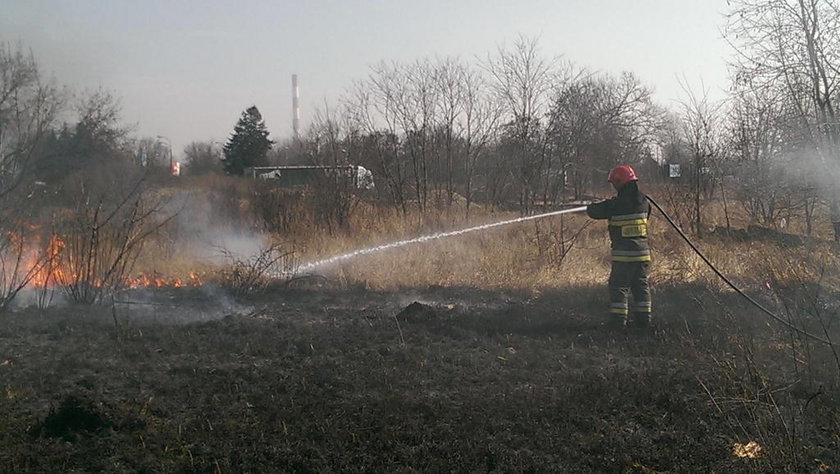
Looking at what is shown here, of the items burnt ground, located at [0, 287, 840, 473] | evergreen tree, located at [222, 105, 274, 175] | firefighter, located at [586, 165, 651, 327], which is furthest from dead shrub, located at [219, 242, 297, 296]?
→ evergreen tree, located at [222, 105, 274, 175]

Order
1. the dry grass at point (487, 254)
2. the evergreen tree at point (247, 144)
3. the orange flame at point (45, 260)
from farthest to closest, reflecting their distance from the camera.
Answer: the evergreen tree at point (247, 144) < the dry grass at point (487, 254) < the orange flame at point (45, 260)

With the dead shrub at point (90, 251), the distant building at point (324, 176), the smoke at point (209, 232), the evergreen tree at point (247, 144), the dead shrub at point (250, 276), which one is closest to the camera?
the dead shrub at point (90, 251)

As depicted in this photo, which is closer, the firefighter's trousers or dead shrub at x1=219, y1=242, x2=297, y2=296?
the firefighter's trousers

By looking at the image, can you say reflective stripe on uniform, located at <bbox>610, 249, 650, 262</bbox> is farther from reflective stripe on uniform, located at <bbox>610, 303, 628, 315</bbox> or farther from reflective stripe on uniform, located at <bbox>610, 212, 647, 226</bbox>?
reflective stripe on uniform, located at <bbox>610, 303, 628, 315</bbox>

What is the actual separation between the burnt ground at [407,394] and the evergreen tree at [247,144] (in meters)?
25.3

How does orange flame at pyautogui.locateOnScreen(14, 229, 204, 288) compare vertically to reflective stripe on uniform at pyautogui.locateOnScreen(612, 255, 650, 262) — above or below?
above

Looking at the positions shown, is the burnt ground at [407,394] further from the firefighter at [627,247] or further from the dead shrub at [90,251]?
the dead shrub at [90,251]

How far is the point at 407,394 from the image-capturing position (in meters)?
4.94

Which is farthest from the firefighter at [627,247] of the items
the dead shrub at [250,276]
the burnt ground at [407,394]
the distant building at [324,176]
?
the distant building at [324,176]

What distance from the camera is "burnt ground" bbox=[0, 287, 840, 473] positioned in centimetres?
382

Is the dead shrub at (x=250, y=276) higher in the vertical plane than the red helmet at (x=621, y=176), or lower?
lower

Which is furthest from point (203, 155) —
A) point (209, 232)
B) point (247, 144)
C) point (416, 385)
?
point (416, 385)

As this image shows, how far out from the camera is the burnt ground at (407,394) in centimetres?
382

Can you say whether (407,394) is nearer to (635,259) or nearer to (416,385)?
→ (416,385)
